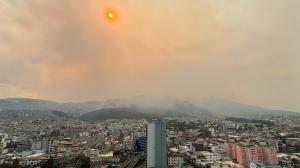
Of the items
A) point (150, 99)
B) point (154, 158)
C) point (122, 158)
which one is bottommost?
point (122, 158)

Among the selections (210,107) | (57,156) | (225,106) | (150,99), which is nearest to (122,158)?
(57,156)

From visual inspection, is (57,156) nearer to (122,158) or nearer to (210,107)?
(122,158)

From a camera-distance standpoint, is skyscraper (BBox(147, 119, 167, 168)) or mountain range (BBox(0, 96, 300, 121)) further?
mountain range (BBox(0, 96, 300, 121))

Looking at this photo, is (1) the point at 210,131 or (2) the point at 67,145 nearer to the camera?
(2) the point at 67,145

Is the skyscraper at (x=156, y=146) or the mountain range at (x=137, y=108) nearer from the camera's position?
the skyscraper at (x=156, y=146)
